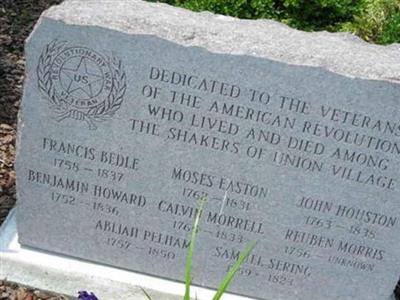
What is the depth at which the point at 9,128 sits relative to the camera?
4070 mm

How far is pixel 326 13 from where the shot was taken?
5.45 m

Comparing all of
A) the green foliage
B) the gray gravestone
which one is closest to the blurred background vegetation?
the green foliage

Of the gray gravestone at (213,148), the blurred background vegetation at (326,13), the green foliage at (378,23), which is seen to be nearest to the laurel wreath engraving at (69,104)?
the gray gravestone at (213,148)

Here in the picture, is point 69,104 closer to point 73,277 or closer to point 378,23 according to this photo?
point 73,277

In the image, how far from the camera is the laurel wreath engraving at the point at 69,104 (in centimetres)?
274

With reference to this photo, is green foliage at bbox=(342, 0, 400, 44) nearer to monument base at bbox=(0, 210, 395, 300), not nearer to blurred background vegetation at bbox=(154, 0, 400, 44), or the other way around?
blurred background vegetation at bbox=(154, 0, 400, 44)

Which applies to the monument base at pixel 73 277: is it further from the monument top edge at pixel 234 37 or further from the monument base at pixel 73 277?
the monument top edge at pixel 234 37

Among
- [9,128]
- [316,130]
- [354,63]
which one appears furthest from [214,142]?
[9,128]

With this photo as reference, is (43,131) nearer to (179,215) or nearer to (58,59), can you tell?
(58,59)

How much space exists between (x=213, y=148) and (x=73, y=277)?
949 mm

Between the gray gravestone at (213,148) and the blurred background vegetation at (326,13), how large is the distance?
205 centimetres

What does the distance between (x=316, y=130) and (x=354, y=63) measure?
31 centimetres

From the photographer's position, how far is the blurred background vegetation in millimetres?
4992

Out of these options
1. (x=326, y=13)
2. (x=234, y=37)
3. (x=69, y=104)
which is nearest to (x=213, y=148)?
(x=234, y=37)
